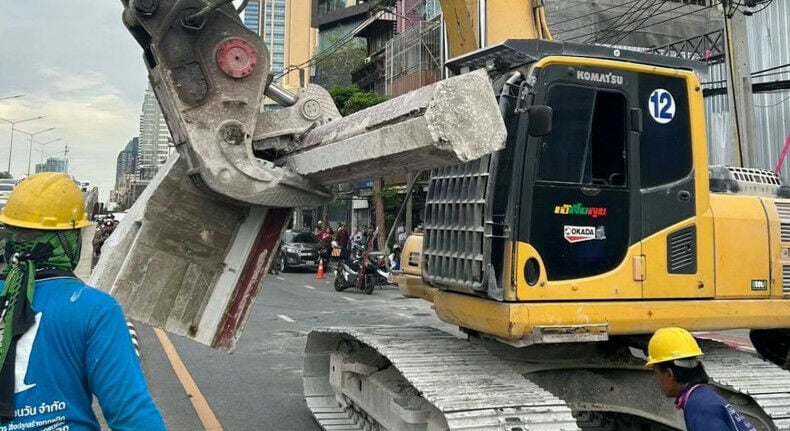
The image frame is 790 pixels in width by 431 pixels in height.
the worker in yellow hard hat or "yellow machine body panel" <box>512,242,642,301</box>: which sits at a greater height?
"yellow machine body panel" <box>512,242,642,301</box>

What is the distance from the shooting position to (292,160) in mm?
4082

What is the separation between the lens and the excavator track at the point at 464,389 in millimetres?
3945

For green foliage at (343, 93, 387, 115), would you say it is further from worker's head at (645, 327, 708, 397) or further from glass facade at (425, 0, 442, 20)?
worker's head at (645, 327, 708, 397)

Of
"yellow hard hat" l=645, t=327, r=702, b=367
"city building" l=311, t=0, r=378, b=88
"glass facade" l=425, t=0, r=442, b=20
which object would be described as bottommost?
"yellow hard hat" l=645, t=327, r=702, b=367

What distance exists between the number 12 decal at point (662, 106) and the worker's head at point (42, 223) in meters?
3.62

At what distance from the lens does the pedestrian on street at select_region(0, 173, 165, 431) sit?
205cm

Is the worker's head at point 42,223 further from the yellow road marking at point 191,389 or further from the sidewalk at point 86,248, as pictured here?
the yellow road marking at point 191,389

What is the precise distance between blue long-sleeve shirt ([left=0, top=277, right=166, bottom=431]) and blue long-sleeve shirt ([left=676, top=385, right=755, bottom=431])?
2.12 metres

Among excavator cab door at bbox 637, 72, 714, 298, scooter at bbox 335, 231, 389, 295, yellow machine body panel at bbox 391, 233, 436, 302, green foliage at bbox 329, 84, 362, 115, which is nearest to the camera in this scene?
excavator cab door at bbox 637, 72, 714, 298

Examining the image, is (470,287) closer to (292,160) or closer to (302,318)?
(292,160)

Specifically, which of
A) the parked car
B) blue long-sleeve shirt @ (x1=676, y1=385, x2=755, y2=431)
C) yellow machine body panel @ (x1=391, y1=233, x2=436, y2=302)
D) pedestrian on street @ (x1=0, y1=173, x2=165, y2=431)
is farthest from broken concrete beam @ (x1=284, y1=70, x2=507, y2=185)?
the parked car

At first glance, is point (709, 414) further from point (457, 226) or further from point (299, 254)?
point (299, 254)

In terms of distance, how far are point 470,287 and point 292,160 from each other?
53.4 inches

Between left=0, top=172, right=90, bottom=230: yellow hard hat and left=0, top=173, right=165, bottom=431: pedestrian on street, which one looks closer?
left=0, top=173, right=165, bottom=431: pedestrian on street
